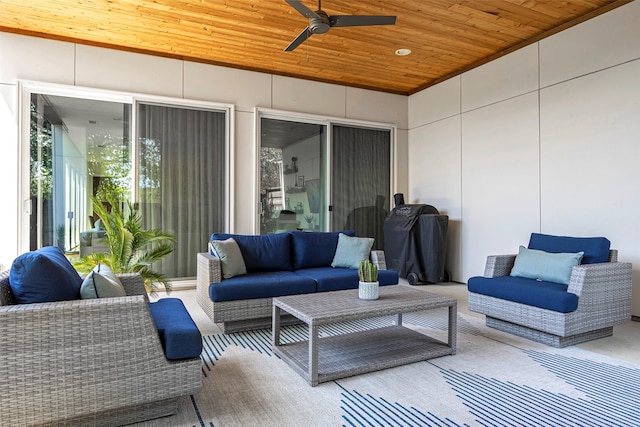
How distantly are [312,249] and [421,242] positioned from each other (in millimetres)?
2091

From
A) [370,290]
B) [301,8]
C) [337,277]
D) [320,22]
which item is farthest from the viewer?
[337,277]

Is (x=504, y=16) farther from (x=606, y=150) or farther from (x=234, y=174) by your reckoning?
(x=234, y=174)

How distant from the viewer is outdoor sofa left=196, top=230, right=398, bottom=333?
332 cm

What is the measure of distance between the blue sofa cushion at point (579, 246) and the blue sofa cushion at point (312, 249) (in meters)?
2.07

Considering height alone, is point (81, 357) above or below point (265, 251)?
below

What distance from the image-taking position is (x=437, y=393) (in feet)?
7.38

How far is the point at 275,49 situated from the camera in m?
4.96

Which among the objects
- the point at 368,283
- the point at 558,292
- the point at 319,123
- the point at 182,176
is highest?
the point at 319,123

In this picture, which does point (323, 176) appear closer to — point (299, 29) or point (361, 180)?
point (361, 180)

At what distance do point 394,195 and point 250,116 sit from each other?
2565 mm

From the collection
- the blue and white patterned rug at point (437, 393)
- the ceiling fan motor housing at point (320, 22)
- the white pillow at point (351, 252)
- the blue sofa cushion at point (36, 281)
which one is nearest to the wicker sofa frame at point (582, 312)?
the blue and white patterned rug at point (437, 393)

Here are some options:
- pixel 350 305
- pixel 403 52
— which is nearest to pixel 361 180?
pixel 403 52

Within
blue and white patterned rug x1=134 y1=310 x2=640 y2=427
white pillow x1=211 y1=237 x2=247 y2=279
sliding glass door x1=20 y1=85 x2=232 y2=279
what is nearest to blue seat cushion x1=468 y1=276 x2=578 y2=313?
blue and white patterned rug x1=134 y1=310 x2=640 y2=427

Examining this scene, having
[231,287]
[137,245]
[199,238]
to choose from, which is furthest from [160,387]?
[199,238]
